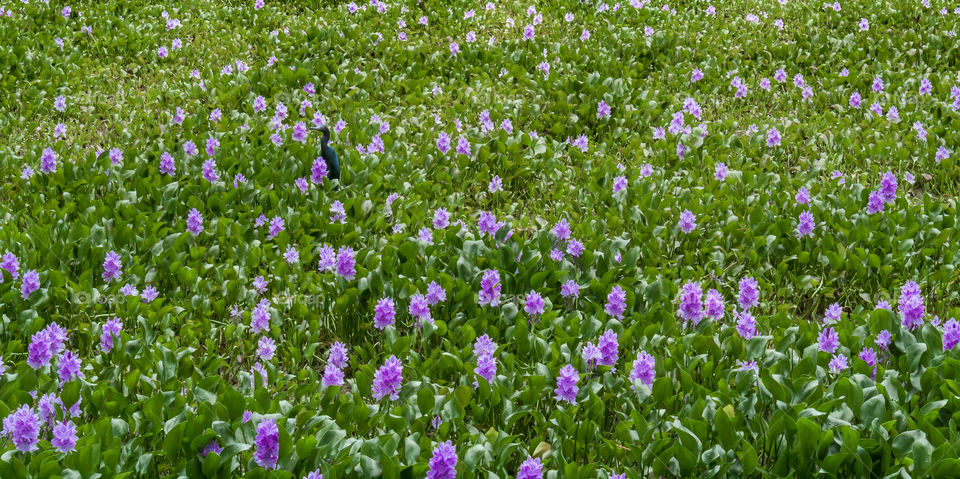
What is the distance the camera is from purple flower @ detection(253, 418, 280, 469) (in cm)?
292

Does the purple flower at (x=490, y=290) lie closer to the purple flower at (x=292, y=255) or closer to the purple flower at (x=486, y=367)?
the purple flower at (x=486, y=367)

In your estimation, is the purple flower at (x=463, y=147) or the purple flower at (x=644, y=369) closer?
the purple flower at (x=644, y=369)

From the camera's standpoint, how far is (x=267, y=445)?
2934 millimetres

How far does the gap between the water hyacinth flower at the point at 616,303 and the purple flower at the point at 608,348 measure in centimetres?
46

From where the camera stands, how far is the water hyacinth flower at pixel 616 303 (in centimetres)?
409

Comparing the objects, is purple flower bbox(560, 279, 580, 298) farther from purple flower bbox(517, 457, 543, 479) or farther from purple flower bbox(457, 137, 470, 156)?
purple flower bbox(457, 137, 470, 156)

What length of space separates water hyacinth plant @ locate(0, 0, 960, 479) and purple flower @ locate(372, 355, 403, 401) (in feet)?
0.06

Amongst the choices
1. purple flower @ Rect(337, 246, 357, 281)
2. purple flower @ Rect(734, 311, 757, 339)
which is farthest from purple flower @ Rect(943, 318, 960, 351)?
purple flower @ Rect(337, 246, 357, 281)

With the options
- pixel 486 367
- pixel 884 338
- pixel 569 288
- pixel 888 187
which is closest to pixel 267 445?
pixel 486 367

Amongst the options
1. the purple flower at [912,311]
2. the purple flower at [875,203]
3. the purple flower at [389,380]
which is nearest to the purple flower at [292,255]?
the purple flower at [389,380]

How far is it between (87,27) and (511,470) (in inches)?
309

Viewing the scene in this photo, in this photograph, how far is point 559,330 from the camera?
3.92m

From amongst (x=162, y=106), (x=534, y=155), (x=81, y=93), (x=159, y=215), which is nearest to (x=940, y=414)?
(x=534, y=155)

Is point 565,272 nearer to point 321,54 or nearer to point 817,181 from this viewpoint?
point 817,181
